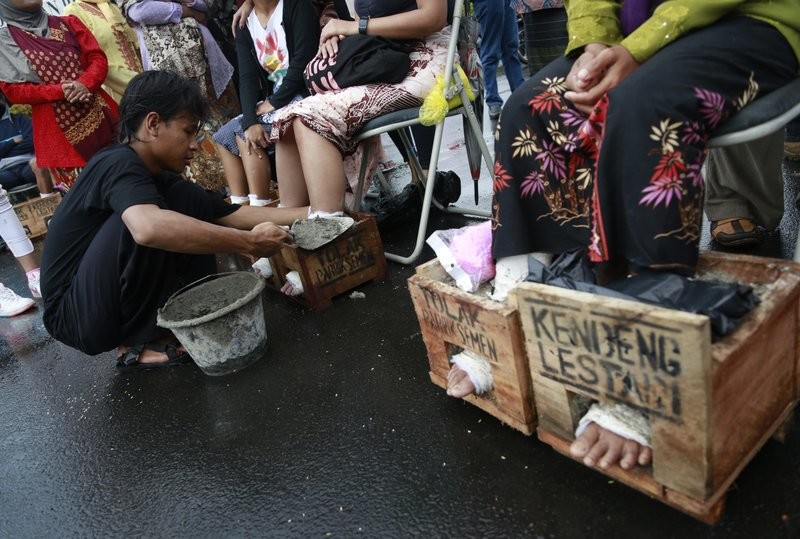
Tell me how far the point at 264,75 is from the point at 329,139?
3.41ft

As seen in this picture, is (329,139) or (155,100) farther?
(329,139)

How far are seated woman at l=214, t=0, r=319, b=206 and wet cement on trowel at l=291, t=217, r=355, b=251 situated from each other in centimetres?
84

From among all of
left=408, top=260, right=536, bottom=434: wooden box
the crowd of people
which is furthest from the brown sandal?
left=408, top=260, right=536, bottom=434: wooden box

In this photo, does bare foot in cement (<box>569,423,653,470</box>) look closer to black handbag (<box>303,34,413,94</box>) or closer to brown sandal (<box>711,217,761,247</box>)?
brown sandal (<box>711,217,761,247</box>)

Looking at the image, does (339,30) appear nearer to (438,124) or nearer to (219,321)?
(438,124)

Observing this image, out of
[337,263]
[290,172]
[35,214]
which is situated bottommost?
[337,263]

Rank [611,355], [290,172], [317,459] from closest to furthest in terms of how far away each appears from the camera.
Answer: [611,355] → [317,459] → [290,172]

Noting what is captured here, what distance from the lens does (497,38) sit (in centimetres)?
Result: 550

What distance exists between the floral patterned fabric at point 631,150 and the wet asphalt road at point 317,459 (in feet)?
1.72

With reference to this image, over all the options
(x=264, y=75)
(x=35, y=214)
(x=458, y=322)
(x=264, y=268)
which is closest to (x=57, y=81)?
(x=264, y=75)

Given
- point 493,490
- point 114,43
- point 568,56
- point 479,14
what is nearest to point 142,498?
point 493,490

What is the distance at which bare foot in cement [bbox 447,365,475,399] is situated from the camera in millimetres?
1420

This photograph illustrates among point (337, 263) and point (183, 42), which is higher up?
point (183, 42)

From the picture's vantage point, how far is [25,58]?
3492 millimetres
